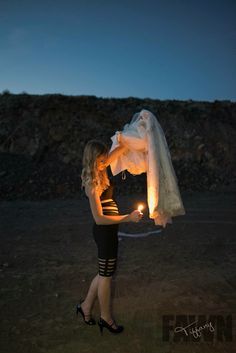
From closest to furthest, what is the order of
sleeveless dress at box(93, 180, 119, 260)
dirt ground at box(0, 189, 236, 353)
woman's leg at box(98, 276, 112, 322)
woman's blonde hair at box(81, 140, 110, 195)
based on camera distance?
woman's blonde hair at box(81, 140, 110, 195), sleeveless dress at box(93, 180, 119, 260), woman's leg at box(98, 276, 112, 322), dirt ground at box(0, 189, 236, 353)

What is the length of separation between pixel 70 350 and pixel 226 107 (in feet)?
72.4

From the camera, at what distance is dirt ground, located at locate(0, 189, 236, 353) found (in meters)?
4.20

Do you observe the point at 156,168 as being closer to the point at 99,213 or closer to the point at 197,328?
the point at 99,213

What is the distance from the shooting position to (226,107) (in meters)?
24.1

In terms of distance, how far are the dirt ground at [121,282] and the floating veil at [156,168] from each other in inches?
53.3

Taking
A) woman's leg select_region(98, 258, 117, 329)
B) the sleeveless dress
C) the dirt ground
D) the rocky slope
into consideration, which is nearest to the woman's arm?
the sleeveless dress

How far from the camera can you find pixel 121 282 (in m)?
5.88

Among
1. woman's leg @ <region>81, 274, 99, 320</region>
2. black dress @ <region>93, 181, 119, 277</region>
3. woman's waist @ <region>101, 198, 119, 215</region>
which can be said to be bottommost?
woman's leg @ <region>81, 274, 99, 320</region>

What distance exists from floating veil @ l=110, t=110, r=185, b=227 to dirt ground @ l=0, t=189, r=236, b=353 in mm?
1354

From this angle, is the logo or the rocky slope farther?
the rocky slope

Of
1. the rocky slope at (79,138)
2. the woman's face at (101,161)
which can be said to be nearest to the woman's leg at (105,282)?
the woman's face at (101,161)

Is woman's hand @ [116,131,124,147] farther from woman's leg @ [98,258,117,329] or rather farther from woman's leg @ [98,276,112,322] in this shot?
woman's leg @ [98,276,112,322]

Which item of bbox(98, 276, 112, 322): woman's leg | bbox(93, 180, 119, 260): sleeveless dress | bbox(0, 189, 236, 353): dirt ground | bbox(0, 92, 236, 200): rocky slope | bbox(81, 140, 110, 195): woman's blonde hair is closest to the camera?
bbox(81, 140, 110, 195): woman's blonde hair

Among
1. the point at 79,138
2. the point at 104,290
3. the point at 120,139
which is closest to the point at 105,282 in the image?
the point at 104,290
